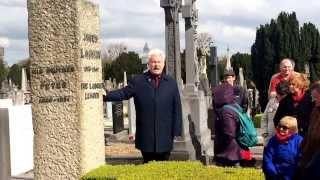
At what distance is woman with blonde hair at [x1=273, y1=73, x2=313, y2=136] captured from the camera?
597 cm

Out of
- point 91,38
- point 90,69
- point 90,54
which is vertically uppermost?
point 91,38

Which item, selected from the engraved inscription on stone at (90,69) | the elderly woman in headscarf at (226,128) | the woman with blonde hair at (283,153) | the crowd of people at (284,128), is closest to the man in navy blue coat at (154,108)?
the engraved inscription on stone at (90,69)

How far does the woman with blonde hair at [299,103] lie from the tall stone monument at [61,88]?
6.81ft

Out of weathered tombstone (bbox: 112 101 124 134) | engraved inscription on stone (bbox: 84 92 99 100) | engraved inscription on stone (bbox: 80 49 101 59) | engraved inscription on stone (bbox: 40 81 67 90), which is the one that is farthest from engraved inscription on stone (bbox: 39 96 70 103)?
weathered tombstone (bbox: 112 101 124 134)

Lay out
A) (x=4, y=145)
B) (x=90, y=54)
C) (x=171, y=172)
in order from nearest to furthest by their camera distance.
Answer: (x=171, y=172) → (x=90, y=54) → (x=4, y=145)

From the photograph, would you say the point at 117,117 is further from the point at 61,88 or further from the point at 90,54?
the point at 61,88

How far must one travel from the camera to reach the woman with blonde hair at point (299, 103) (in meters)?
5.97

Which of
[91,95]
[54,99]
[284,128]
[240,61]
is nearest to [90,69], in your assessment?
[91,95]

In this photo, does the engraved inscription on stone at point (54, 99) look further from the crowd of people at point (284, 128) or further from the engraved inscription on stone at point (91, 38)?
the crowd of people at point (284, 128)

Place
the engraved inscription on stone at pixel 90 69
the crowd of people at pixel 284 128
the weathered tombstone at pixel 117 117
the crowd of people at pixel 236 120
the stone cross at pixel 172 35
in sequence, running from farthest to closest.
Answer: the weathered tombstone at pixel 117 117 → the stone cross at pixel 172 35 → the engraved inscription on stone at pixel 90 69 → the crowd of people at pixel 236 120 → the crowd of people at pixel 284 128

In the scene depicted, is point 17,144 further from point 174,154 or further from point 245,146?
point 245,146

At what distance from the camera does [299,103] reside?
6.01 m

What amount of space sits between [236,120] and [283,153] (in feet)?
9.69

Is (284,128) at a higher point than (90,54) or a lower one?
lower
